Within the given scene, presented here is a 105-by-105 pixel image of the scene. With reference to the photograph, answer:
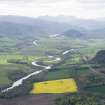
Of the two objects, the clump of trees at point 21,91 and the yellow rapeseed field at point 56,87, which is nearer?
the clump of trees at point 21,91

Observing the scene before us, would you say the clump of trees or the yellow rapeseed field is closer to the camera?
the clump of trees

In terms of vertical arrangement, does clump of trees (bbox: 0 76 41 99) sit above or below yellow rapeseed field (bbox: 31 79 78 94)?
above

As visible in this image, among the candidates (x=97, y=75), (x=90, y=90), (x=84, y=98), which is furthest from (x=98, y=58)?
(x=84, y=98)

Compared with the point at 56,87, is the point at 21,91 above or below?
above

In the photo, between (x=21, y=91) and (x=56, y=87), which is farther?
(x=56, y=87)

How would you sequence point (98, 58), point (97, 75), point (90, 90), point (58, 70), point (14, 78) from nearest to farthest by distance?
point (90, 90), point (97, 75), point (14, 78), point (58, 70), point (98, 58)

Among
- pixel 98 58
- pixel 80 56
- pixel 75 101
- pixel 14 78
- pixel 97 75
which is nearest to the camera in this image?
pixel 75 101

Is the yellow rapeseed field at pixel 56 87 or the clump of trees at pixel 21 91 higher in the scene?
the clump of trees at pixel 21 91

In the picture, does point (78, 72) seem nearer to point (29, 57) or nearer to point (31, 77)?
point (31, 77)
